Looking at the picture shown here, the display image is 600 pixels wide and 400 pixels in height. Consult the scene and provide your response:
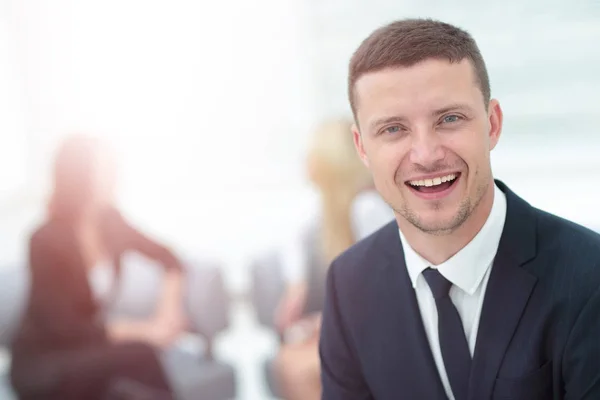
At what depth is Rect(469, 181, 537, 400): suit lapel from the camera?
1253 millimetres

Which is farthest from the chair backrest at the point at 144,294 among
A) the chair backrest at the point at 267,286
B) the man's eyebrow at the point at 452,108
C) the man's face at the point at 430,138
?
the man's eyebrow at the point at 452,108

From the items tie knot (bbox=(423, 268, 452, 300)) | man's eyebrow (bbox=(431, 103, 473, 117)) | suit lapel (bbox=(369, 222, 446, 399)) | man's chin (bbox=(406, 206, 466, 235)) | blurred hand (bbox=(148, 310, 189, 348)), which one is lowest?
blurred hand (bbox=(148, 310, 189, 348))

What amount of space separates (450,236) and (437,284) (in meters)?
0.11

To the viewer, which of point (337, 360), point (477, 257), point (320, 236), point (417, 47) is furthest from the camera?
point (320, 236)

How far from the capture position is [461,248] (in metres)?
1.32

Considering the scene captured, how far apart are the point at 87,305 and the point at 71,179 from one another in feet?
1.59

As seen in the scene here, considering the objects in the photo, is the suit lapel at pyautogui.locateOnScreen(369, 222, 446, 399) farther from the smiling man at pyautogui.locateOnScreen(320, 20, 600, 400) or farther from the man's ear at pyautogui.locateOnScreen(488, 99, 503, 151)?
the man's ear at pyautogui.locateOnScreen(488, 99, 503, 151)

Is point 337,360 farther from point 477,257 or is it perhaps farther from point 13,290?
point 13,290

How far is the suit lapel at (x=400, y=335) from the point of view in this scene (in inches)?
53.6

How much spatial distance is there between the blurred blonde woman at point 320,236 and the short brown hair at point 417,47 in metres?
1.06

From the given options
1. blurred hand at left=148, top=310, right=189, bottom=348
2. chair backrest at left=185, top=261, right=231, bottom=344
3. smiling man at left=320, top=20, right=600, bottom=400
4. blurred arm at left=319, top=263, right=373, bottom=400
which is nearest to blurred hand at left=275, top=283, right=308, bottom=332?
chair backrest at left=185, top=261, right=231, bottom=344

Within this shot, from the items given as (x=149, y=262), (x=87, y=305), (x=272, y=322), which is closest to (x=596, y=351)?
(x=272, y=322)

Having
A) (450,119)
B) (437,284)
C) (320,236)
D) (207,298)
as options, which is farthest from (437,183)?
(207,298)

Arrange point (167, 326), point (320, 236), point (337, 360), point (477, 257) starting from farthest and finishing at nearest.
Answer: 1. point (167, 326)
2. point (320, 236)
3. point (337, 360)
4. point (477, 257)
